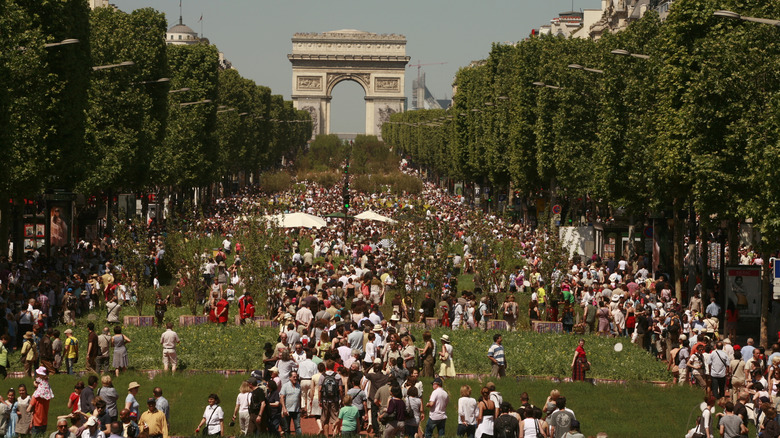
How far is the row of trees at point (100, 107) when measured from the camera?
131 feet

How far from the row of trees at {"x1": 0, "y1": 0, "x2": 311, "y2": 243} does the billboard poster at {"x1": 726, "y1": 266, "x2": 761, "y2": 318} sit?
1903 cm

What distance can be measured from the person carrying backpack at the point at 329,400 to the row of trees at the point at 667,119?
39.0 ft

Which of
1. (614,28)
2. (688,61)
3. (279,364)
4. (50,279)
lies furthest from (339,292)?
(614,28)

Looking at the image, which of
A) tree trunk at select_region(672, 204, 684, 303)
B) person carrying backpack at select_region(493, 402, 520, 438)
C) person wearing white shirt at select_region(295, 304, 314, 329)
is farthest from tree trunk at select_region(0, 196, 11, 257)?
person carrying backpack at select_region(493, 402, 520, 438)

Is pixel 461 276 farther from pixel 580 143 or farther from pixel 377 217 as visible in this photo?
pixel 377 217

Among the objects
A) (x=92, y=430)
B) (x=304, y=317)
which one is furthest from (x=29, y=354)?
(x=92, y=430)

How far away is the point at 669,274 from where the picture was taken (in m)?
47.0

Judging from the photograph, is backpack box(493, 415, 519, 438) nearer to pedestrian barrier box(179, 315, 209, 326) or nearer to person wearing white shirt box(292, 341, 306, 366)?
person wearing white shirt box(292, 341, 306, 366)

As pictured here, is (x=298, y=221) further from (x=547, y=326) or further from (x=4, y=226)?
(x=547, y=326)

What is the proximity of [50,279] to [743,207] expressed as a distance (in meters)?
19.8

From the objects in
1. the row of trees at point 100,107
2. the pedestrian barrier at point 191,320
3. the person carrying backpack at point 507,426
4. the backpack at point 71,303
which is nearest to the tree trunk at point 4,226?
the row of trees at point 100,107

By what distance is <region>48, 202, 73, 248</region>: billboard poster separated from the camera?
50.4 meters

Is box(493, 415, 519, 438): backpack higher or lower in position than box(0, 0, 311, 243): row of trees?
lower

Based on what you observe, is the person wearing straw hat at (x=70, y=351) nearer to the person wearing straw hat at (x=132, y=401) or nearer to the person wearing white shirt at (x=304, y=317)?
the person wearing white shirt at (x=304, y=317)
